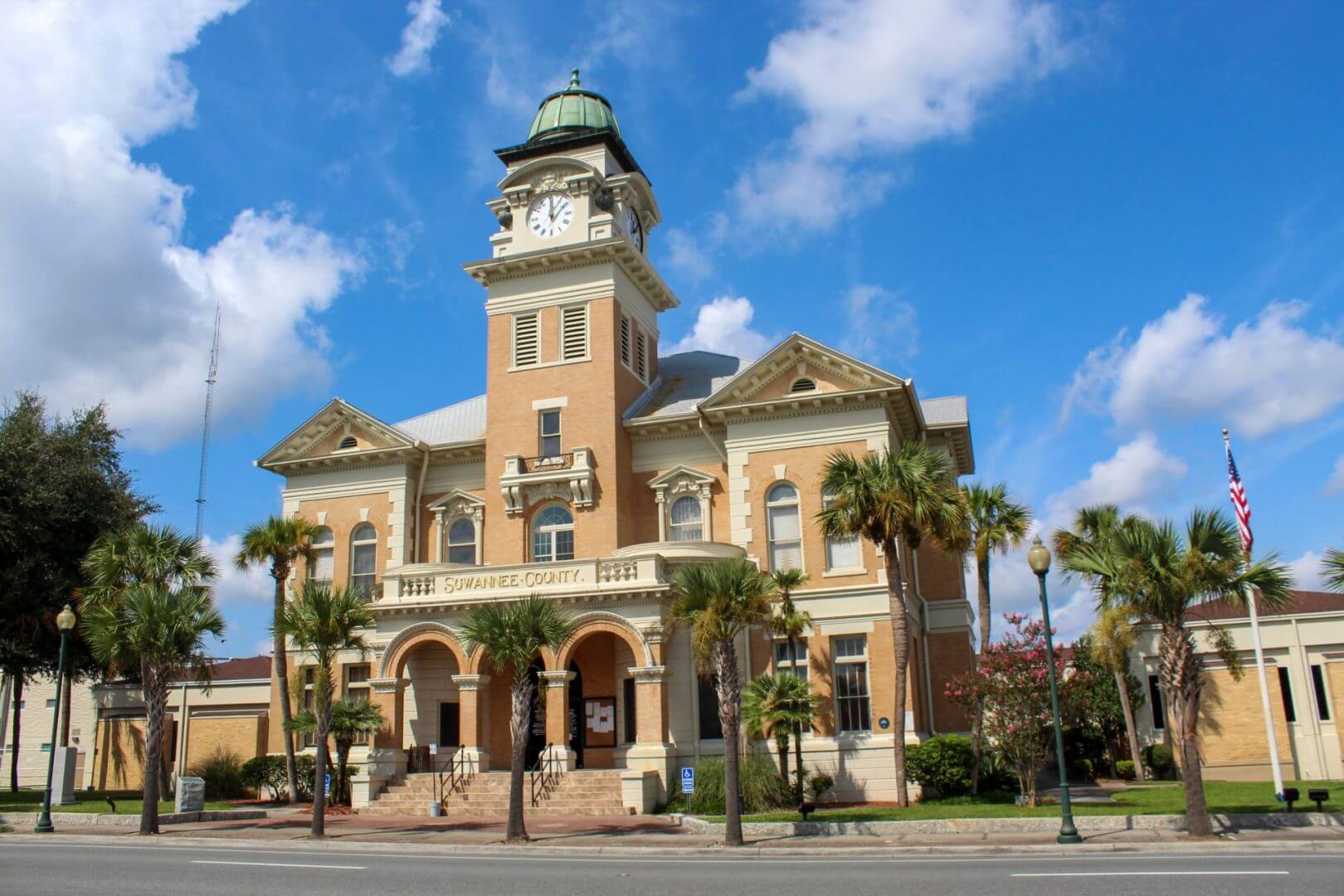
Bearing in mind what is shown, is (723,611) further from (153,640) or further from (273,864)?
(153,640)

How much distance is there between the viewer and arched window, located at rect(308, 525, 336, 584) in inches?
1465

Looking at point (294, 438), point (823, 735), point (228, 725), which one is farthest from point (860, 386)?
point (228, 725)

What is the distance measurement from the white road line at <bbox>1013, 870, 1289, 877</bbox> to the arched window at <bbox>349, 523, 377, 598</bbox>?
26.6 meters

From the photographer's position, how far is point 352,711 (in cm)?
2962

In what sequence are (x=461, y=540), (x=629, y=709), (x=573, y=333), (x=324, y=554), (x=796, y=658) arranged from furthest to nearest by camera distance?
(x=324, y=554), (x=461, y=540), (x=573, y=333), (x=629, y=709), (x=796, y=658)

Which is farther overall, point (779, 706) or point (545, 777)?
point (545, 777)

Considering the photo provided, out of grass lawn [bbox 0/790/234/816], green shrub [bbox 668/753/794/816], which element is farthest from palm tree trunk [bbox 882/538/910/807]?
grass lawn [bbox 0/790/234/816]

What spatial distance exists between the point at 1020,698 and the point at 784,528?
8.75 meters

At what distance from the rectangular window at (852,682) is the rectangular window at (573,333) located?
12291mm

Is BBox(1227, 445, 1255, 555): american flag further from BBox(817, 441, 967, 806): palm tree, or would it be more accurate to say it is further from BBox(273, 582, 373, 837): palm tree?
BBox(273, 582, 373, 837): palm tree

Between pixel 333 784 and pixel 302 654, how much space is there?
5.91 metres

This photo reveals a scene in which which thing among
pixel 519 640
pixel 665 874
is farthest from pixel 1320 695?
pixel 665 874

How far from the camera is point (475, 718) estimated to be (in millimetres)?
30328

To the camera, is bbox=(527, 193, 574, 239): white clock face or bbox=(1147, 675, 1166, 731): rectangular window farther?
bbox=(1147, 675, 1166, 731): rectangular window
